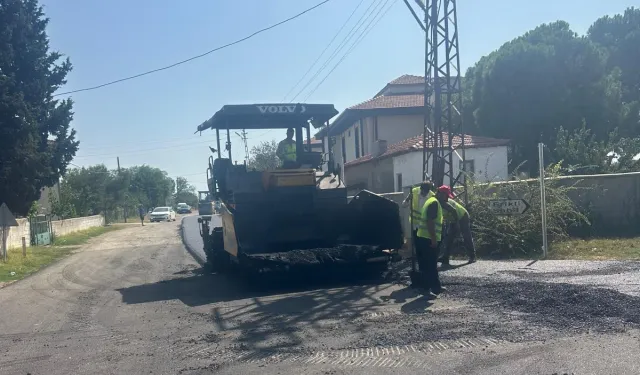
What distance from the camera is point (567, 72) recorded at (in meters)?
33.2

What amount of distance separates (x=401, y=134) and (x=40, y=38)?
17.5m

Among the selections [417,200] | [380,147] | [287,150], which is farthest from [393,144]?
[417,200]

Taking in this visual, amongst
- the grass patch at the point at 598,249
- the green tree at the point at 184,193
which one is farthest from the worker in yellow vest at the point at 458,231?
the green tree at the point at 184,193

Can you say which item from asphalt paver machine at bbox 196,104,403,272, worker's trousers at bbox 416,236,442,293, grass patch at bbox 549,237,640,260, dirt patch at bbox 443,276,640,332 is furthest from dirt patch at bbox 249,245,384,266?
grass patch at bbox 549,237,640,260

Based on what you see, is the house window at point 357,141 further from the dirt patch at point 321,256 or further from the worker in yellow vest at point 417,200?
the worker in yellow vest at point 417,200

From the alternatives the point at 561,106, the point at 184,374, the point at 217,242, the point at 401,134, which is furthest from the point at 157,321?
the point at 561,106

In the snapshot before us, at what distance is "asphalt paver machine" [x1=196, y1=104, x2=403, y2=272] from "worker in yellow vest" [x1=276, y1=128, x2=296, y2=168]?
0.35 meters

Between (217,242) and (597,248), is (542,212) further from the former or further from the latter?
(217,242)

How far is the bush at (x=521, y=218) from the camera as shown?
14.6 meters

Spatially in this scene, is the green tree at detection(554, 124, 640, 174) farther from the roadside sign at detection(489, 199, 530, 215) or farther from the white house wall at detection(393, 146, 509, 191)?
the roadside sign at detection(489, 199, 530, 215)

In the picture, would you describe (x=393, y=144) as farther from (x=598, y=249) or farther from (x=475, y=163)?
(x=598, y=249)

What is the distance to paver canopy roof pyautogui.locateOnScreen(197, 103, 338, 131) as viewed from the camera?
13.1 meters

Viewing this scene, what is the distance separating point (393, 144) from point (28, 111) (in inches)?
651

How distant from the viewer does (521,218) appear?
588 inches
